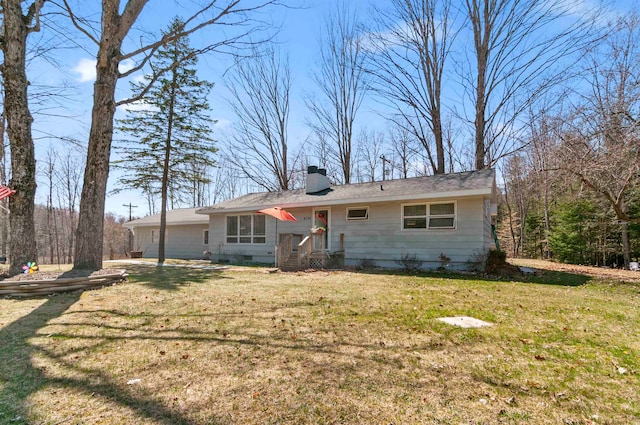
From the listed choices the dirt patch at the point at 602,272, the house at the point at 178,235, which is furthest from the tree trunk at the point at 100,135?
the dirt patch at the point at 602,272

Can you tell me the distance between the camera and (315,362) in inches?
125

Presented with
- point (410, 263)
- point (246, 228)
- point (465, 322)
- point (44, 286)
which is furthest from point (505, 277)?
point (44, 286)

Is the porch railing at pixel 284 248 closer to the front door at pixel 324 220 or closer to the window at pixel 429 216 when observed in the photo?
the front door at pixel 324 220

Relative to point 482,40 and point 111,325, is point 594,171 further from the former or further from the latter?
point 111,325

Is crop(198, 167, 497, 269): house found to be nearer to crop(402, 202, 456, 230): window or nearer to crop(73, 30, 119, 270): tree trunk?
crop(402, 202, 456, 230): window

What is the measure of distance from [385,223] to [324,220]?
8.63ft

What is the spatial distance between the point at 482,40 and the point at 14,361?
19.6m

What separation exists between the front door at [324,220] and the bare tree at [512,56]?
8157 millimetres

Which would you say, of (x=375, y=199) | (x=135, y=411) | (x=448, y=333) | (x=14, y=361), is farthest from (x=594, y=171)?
(x=14, y=361)

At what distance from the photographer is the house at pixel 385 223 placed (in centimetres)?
Answer: 1056

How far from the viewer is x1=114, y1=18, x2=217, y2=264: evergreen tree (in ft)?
52.1

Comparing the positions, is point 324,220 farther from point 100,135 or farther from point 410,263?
point 100,135

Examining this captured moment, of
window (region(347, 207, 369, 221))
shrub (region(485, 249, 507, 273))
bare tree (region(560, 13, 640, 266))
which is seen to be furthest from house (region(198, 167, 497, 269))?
bare tree (region(560, 13, 640, 266))

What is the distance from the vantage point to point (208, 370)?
9.83 ft
